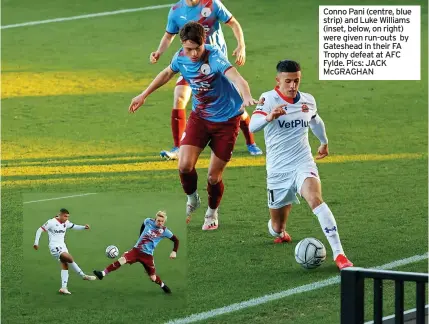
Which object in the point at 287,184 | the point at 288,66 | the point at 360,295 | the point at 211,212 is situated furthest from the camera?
the point at 211,212

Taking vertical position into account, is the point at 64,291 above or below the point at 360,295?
below

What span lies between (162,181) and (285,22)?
1068 cm

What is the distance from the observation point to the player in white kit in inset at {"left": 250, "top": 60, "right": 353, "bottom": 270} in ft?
38.7

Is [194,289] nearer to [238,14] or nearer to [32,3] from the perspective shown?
[238,14]

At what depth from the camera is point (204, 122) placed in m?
13.0

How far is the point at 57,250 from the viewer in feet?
35.7

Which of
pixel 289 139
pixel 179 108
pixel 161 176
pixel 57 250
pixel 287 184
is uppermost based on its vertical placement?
pixel 179 108

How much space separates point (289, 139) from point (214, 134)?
3.85 ft

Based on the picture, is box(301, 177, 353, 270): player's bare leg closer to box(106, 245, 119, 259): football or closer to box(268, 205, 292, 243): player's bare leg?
box(268, 205, 292, 243): player's bare leg

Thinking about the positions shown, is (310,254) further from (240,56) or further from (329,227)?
(240,56)

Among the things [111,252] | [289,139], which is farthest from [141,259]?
[289,139]

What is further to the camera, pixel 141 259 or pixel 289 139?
pixel 289 139

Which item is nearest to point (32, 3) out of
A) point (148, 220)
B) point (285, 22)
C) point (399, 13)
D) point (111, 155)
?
point (285, 22)

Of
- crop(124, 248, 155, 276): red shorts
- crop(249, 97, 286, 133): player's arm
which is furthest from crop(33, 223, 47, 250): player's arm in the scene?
crop(249, 97, 286, 133): player's arm
